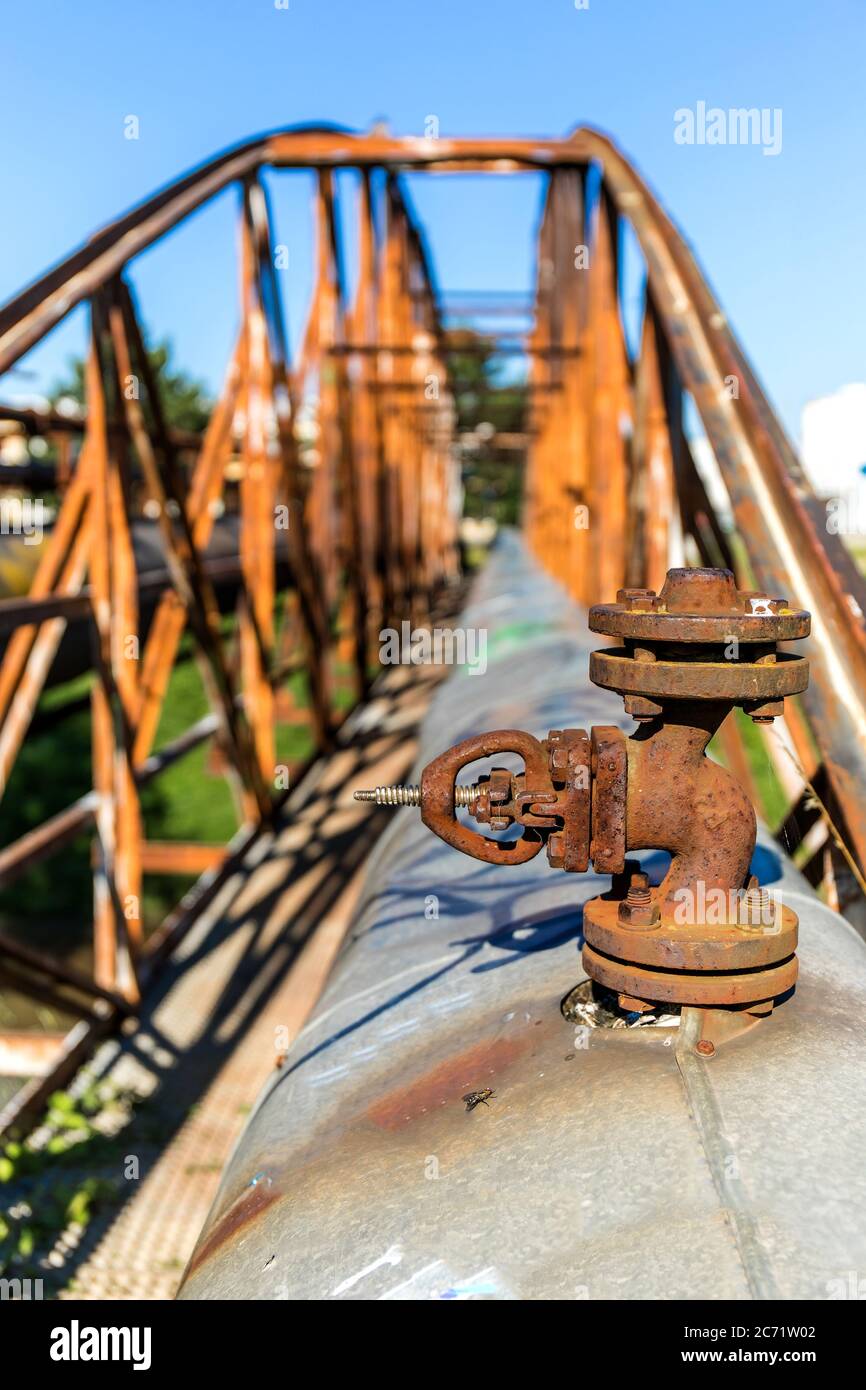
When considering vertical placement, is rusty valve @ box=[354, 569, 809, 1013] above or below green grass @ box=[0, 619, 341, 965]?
above

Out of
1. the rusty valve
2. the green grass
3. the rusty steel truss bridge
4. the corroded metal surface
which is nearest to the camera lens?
the corroded metal surface

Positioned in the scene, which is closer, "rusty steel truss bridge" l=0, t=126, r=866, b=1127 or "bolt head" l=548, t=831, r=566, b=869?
"bolt head" l=548, t=831, r=566, b=869

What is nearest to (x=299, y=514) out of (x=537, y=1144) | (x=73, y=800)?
(x=537, y=1144)

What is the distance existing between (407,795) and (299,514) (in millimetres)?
5412

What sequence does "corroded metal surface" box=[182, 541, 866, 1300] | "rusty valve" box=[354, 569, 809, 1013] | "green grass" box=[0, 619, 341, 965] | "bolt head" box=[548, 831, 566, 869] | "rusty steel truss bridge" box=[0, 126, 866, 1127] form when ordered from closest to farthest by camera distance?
"corroded metal surface" box=[182, 541, 866, 1300]
"rusty valve" box=[354, 569, 809, 1013]
"bolt head" box=[548, 831, 566, 869]
"rusty steel truss bridge" box=[0, 126, 866, 1127]
"green grass" box=[0, 619, 341, 965]

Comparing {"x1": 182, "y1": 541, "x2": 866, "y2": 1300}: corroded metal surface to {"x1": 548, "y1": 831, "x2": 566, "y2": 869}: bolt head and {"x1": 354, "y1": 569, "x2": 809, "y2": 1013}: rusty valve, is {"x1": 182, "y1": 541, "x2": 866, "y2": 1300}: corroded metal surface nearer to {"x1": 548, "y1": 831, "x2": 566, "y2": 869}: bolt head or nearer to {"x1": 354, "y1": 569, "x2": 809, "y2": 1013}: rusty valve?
{"x1": 354, "y1": 569, "x2": 809, "y2": 1013}: rusty valve

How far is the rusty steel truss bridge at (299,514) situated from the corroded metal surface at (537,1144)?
72 centimetres

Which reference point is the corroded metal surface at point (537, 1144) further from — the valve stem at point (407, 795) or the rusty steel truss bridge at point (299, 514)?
the rusty steel truss bridge at point (299, 514)

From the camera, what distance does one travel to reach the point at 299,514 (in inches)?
267

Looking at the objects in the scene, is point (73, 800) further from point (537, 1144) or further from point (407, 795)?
point (537, 1144)

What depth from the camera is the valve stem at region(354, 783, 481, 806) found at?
152cm

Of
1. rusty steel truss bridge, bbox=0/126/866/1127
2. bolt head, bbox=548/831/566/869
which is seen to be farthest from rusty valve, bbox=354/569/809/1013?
rusty steel truss bridge, bbox=0/126/866/1127

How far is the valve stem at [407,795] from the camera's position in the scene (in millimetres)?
1522
